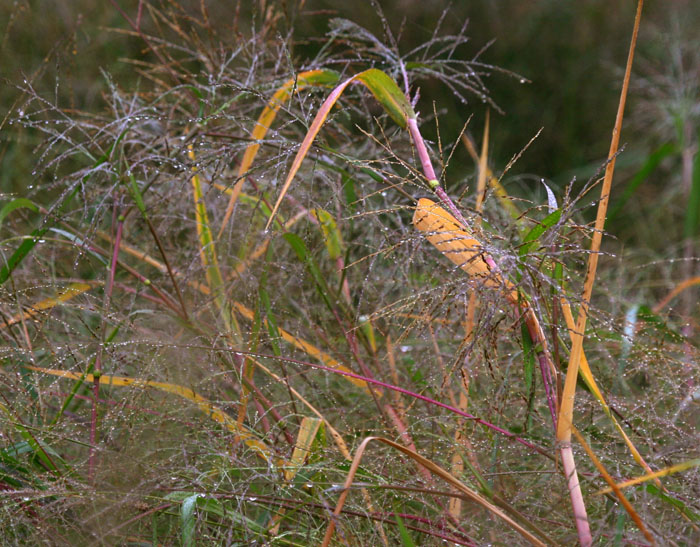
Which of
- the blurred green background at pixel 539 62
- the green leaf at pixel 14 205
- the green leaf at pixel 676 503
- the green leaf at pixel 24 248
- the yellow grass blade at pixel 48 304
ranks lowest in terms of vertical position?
the blurred green background at pixel 539 62

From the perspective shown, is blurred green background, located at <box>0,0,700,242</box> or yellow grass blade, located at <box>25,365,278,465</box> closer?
yellow grass blade, located at <box>25,365,278,465</box>

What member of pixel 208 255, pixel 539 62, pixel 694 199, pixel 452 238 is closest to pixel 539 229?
pixel 452 238

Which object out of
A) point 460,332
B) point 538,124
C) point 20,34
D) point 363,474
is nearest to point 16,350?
point 363,474

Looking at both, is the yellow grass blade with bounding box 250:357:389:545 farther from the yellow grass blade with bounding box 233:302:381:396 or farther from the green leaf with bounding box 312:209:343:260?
the green leaf with bounding box 312:209:343:260

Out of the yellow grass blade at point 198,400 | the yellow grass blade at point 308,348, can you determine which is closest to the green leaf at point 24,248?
the yellow grass blade at point 198,400

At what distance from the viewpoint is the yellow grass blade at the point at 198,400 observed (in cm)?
74

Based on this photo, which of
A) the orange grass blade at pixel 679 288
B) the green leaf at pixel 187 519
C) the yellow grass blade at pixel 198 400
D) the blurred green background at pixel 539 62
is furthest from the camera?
the blurred green background at pixel 539 62

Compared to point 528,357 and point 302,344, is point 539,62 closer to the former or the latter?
Answer: point 302,344

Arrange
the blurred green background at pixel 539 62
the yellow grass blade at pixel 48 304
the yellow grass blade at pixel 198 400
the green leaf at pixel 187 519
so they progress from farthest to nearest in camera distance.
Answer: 1. the blurred green background at pixel 539 62
2. the yellow grass blade at pixel 48 304
3. the yellow grass blade at pixel 198 400
4. the green leaf at pixel 187 519

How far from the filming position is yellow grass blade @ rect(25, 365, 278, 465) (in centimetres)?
74

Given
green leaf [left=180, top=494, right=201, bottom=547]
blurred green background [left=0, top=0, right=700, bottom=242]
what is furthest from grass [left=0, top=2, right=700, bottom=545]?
blurred green background [left=0, top=0, right=700, bottom=242]

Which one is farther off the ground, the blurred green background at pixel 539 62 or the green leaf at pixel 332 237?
the green leaf at pixel 332 237

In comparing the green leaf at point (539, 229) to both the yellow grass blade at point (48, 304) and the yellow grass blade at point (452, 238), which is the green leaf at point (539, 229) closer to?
the yellow grass blade at point (452, 238)

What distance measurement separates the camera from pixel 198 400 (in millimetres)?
807
